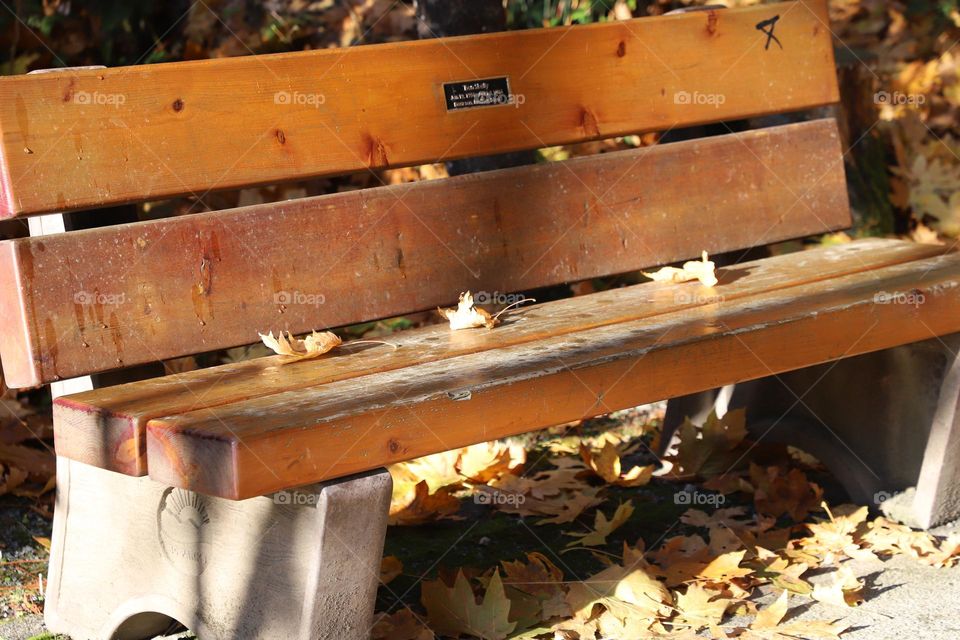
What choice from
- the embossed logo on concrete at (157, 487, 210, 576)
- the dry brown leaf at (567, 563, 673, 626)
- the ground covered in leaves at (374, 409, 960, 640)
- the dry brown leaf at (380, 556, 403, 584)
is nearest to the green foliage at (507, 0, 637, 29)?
the ground covered in leaves at (374, 409, 960, 640)

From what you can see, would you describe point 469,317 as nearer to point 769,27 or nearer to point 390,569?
point 390,569

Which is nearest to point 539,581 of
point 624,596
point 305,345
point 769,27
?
point 624,596

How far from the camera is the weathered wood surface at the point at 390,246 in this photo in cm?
243

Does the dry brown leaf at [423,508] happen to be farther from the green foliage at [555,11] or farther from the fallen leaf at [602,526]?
the green foliage at [555,11]

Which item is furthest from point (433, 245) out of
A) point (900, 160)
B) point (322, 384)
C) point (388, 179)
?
point (900, 160)

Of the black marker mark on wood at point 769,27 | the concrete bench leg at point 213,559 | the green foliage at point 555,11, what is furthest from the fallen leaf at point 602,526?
the green foliage at point 555,11

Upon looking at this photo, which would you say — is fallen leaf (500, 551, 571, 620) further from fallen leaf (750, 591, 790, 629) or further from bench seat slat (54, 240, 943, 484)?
bench seat slat (54, 240, 943, 484)

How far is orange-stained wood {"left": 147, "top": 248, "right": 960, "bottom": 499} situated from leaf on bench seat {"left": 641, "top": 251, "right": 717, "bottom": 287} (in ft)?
0.70

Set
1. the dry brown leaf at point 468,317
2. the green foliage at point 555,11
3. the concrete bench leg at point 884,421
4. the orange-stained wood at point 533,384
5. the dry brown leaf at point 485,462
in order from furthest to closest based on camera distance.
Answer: the green foliage at point 555,11 → the dry brown leaf at point 485,462 → the concrete bench leg at point 884,421 → the dry brown leaf at point 468,317 → the orange-stained wood at point 533,384

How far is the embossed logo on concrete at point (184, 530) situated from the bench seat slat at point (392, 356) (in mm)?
204

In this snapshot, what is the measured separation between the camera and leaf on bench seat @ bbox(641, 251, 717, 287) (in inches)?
121

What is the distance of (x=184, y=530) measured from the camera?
232cm

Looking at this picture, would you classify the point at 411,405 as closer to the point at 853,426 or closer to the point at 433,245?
the point at 433,245

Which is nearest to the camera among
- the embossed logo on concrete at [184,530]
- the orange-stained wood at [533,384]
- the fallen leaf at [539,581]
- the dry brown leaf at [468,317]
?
the orange-stained wood at [533,384]
